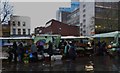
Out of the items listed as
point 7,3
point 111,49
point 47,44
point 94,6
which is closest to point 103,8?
point 94,6

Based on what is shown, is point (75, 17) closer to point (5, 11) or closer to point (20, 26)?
point (20, 26)

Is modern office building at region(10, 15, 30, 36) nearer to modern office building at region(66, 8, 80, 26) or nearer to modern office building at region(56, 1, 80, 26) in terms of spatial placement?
modern office building at region(66, 8, 80, 26)

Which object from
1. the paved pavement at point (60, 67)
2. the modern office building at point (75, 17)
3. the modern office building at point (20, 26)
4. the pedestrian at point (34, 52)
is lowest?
the paved pavement at point (60, 67)

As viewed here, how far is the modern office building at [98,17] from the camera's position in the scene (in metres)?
60.1

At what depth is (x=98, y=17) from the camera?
86.8 meters

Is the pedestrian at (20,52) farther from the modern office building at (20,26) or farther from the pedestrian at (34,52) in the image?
the modern office building at (20,26)

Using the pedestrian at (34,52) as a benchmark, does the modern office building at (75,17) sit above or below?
above

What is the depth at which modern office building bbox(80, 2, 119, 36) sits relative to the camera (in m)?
60.1

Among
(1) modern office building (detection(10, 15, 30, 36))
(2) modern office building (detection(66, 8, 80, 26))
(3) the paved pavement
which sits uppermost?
(2) modern office building (detection(66, 8, 80, 26))

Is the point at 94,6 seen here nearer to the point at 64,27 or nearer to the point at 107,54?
the point at 64,27

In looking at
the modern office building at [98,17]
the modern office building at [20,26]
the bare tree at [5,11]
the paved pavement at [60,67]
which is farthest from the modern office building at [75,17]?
the paved pavement at [60,67]

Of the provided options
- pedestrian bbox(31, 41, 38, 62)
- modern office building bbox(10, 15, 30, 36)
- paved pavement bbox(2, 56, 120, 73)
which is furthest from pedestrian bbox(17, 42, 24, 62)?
modern office building bbox(10, 15, 30, 36)

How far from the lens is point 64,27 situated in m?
65.0

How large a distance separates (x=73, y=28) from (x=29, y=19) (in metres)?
21.2
